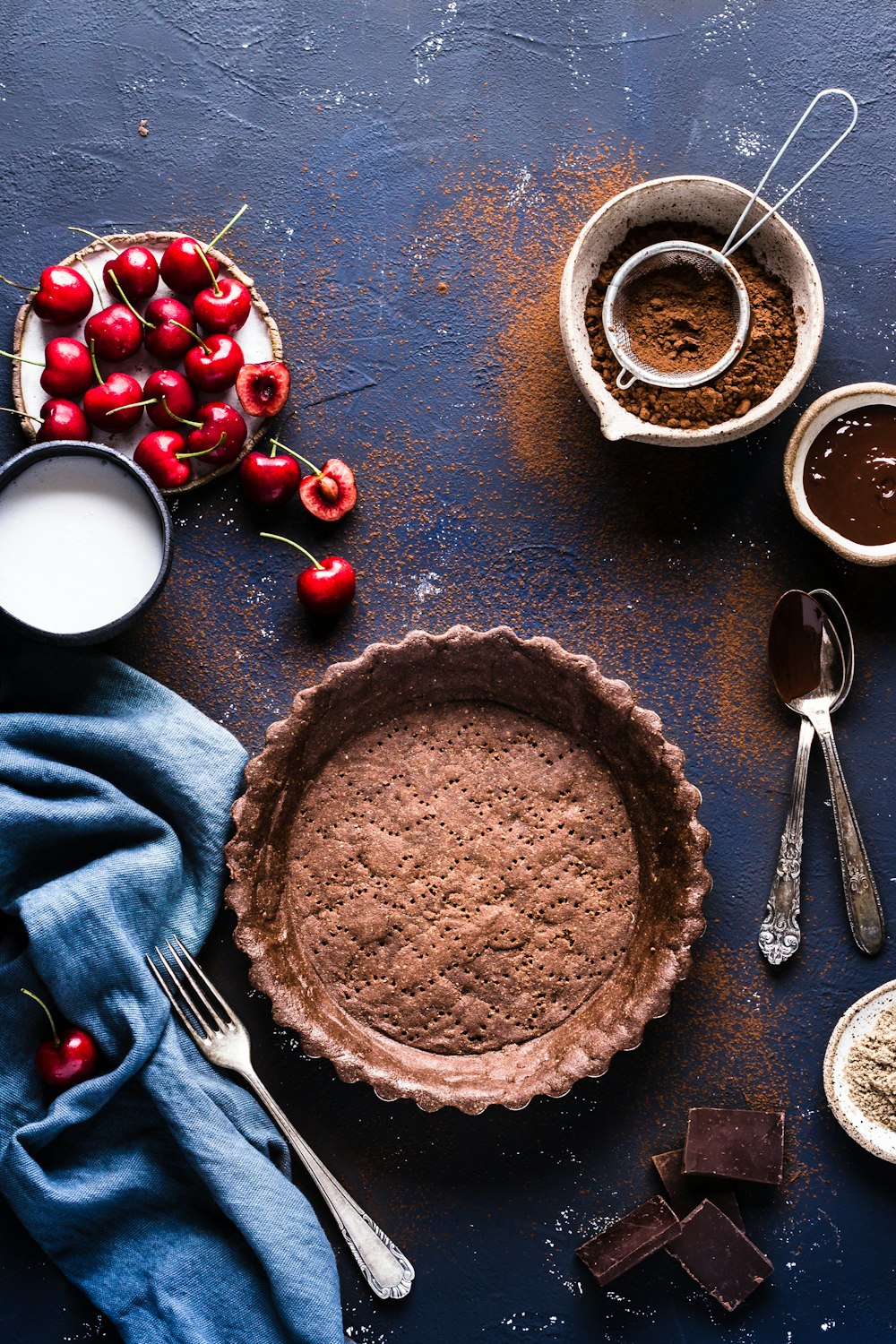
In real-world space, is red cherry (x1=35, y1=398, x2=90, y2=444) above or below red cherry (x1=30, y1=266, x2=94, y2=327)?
below

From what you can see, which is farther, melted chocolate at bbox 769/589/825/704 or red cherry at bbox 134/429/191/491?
melted chocolate at bbox 769/589/825/704

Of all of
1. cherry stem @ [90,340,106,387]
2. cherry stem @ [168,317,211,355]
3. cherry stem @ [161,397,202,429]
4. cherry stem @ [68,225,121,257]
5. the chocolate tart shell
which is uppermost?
cherry stem @ [68,225,121,257]

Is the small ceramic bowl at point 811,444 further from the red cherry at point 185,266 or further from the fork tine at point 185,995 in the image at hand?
the fork tine at point 185,995

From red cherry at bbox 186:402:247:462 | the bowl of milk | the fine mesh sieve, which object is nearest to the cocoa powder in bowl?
the fine mesh sieve

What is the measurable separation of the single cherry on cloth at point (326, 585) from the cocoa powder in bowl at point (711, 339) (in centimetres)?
72

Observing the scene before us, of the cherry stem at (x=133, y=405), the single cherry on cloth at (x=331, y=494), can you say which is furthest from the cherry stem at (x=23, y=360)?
the single cherry on cloth at (x=331, y=494)

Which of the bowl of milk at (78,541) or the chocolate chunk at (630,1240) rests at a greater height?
the bowl of milk at (78,541)

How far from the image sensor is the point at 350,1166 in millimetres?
2471

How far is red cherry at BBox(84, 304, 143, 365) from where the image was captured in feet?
7.83

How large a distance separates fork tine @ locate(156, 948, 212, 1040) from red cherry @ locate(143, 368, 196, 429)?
1166mm

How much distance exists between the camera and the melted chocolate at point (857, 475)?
242 centimetres

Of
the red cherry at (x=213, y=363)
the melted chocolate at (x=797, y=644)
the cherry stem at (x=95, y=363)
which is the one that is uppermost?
the red cherry at (x=213, y=363)

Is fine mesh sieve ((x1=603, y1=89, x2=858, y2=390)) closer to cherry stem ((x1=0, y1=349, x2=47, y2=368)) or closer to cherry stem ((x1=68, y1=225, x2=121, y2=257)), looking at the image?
cherry stem ((x1=68, y1=225, x2=121, y2=257))

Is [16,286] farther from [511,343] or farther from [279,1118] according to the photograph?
[279,1118]
